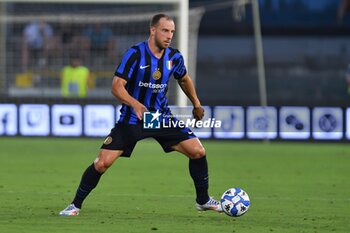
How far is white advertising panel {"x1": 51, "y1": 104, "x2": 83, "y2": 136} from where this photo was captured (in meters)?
22.9

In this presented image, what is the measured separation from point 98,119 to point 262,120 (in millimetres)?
3633

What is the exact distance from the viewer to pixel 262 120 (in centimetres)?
2262

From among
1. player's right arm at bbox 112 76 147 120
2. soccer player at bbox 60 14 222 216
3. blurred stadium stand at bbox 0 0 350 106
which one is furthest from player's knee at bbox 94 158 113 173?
blurred stadium stand at bbox 0 0 350 106

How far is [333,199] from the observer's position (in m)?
12.3

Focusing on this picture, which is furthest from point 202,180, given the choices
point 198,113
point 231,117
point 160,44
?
point 231,117

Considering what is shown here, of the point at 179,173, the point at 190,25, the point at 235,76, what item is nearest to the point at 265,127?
the point at 190,25

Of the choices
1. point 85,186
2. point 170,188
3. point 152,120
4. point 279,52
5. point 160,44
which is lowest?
point 170,188

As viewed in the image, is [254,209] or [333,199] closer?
[254,209]

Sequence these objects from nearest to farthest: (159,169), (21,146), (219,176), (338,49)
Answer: (219,176)
(159,169)
(21,146)
(338,49)

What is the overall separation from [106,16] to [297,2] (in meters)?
8.26

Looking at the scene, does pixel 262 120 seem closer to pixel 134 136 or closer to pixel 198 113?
pixel 198 113

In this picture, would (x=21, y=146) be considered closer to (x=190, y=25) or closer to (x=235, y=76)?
(x=190, y=25)

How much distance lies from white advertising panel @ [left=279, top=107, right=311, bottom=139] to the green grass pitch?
474 millimetres

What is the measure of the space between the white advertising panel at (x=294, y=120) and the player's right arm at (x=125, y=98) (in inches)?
499
